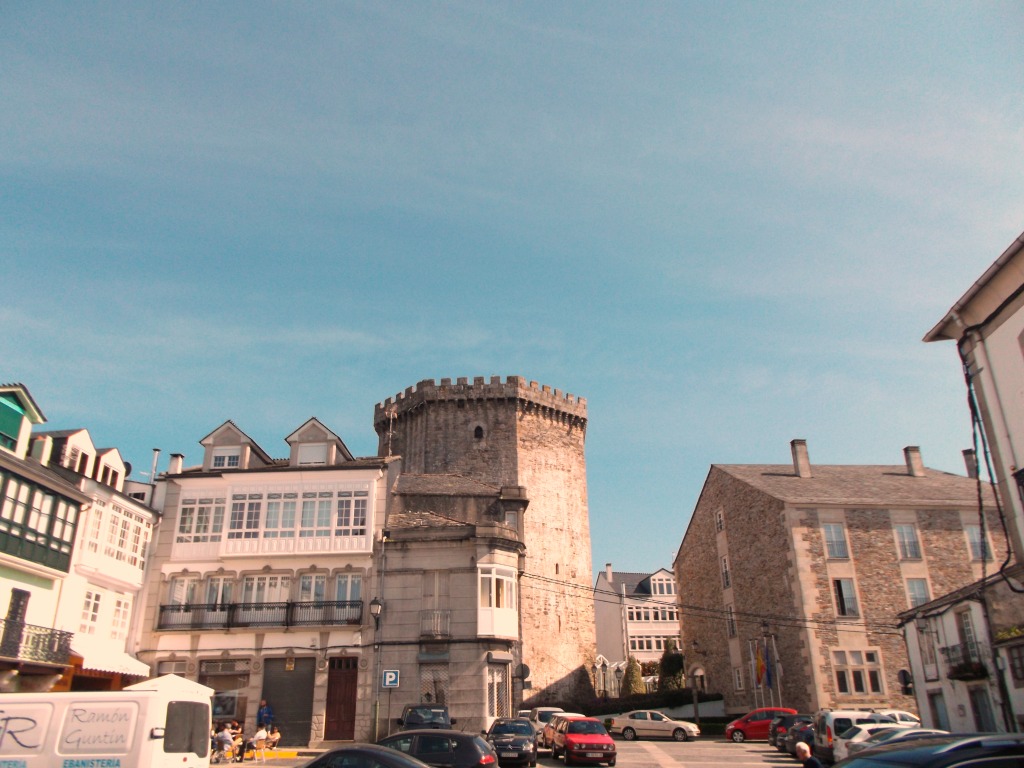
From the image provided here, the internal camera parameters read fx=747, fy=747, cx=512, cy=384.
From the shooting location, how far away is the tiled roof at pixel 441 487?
37.4 meters

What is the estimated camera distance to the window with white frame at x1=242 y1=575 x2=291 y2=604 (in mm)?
28641

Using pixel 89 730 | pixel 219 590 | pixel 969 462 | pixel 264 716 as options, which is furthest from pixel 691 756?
pixel 969 462

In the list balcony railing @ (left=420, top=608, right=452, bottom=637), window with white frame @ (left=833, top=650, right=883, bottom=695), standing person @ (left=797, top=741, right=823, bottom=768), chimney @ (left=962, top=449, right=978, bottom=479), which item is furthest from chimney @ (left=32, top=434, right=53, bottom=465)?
chimney @ (left=962, top=449, right=978, bottom=479)

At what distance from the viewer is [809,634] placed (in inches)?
1313

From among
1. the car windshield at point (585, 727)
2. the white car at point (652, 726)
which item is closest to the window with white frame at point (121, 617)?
the car windshield at point (585, 727)

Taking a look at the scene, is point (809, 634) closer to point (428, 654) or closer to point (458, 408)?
point (428, 654)

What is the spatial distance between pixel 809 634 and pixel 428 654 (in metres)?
17.6

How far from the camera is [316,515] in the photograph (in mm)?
29594

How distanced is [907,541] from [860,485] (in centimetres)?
409

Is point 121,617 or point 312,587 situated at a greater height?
point 312,587

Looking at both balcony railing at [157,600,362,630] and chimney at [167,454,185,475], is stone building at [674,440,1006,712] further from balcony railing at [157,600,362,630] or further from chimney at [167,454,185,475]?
chimney at [167,454,185,475]

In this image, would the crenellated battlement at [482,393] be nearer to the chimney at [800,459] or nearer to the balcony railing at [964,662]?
the chimney at [800,459]

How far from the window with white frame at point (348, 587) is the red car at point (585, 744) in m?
10.3

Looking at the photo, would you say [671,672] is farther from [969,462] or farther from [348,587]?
[348,587]
